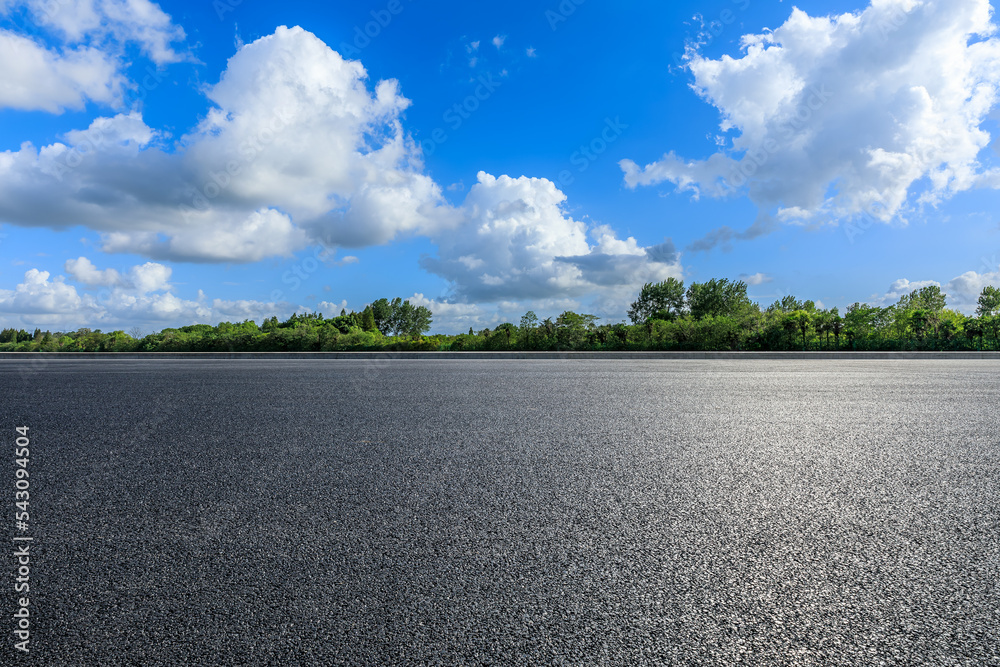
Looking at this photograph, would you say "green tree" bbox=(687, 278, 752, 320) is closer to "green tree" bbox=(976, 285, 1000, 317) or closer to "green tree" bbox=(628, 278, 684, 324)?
"green tree" bbox=(628, 278, 684, 324)

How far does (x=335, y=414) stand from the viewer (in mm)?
6082

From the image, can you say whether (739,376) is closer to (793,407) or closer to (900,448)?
(793,407)

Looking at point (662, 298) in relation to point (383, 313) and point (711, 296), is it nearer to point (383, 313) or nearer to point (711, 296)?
point (711, 296)

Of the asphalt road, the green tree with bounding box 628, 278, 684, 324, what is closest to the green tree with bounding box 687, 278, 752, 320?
the green tree with bounding box 628, 278, 684, 324

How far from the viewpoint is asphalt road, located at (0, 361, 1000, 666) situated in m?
1.79

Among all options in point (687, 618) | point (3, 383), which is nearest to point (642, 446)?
point (687, 618)

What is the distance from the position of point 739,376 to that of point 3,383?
14313mm

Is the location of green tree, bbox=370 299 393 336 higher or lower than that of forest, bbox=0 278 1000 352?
higher

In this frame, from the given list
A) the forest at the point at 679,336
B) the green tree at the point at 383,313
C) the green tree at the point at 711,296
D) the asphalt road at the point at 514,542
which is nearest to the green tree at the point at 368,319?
the green tree at the point at 383,313

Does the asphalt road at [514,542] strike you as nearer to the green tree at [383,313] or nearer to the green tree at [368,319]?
the green tree at [368,319]

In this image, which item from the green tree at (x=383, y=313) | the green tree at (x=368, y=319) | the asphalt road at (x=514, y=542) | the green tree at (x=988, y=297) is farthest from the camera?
the green tree at (x=383, y=313)

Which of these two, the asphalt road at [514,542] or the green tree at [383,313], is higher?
the green tree at [383,313]

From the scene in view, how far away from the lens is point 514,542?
99.0 inches

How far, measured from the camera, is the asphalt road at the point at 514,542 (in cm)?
179
